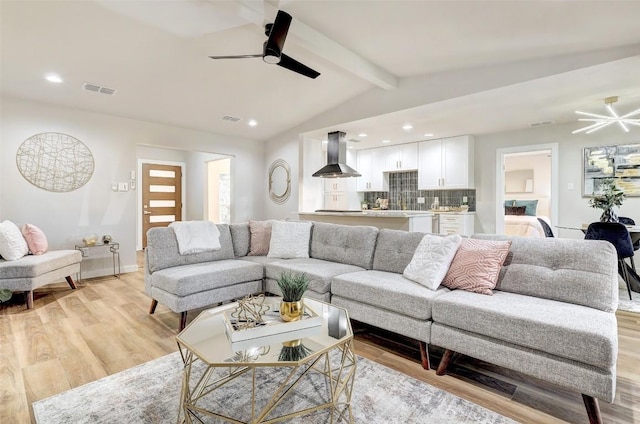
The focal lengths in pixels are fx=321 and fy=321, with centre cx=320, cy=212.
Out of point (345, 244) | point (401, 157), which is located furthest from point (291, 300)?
point (401, 157)

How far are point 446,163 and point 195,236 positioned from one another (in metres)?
4.74

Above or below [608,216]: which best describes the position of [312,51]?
above

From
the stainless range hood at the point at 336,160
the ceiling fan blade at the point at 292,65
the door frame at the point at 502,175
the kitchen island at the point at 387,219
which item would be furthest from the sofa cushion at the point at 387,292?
the door frame at the point at 502,175

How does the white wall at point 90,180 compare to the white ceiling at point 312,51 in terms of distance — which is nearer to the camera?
the white ceiling at point 312,51

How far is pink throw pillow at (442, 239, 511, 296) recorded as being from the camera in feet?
7.27

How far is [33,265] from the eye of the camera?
11.0 feet

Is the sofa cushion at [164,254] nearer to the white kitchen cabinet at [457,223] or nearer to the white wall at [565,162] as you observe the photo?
the white kitchen cabinet at [457,223]

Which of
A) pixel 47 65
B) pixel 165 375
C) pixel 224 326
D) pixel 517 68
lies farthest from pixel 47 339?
pixel 517 68

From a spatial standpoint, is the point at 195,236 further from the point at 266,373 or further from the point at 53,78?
the point at 53,78

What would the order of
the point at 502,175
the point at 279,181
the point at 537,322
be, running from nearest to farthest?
the point at 537,322, the point at 502,175, the point at 279,181

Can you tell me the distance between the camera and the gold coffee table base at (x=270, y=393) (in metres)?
1.38

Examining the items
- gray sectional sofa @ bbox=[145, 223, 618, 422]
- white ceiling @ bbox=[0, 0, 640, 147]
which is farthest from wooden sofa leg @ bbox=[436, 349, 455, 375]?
white ceiling @ bbox=[0, 0, 640, 147]

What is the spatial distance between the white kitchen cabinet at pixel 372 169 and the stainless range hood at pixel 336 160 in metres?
1.62

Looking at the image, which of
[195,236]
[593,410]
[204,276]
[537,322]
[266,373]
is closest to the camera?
[593,410]
